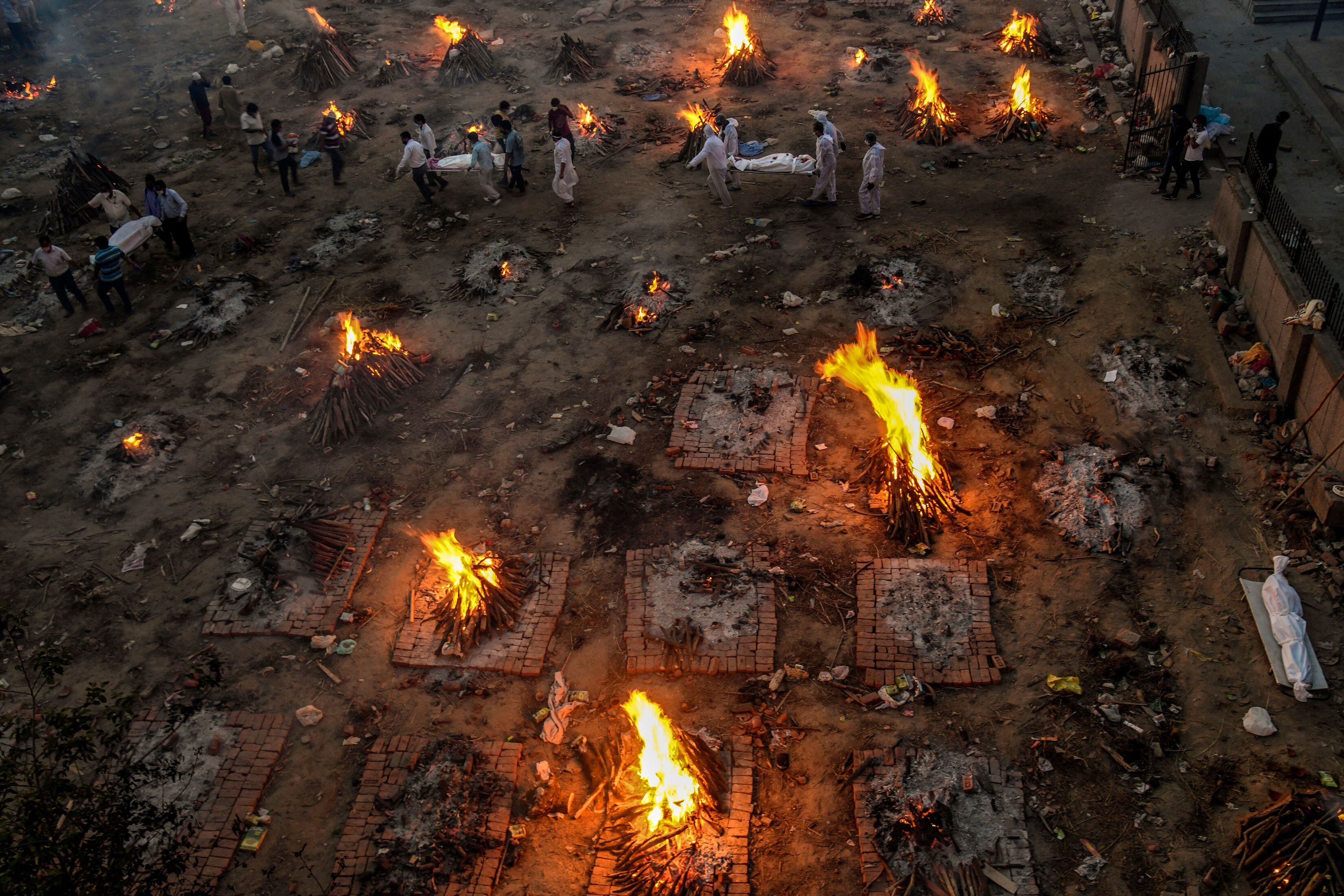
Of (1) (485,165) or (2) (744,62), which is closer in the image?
(1) (485,165)

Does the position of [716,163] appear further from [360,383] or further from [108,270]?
[108,270]

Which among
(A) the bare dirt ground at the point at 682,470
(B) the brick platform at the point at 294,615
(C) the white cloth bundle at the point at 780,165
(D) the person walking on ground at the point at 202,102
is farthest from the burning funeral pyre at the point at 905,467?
(D) the person walking on ground at the point at 202,102

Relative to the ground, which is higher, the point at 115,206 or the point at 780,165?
the point at 115,206

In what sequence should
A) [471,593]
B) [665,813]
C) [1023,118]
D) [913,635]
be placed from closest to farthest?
1. [665,813]
2. [913,635]
3. [471,593]
4. [1023,118]

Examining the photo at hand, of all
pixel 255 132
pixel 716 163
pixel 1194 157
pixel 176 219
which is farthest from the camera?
pixel 255 132

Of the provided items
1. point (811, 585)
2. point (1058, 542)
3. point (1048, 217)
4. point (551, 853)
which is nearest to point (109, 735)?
point (551, 853)

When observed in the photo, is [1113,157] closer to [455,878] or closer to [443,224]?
[443,224]

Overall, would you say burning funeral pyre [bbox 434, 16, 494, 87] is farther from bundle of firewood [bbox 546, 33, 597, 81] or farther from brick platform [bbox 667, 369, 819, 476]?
brick platform [bbox 667, 369, 819, 476]

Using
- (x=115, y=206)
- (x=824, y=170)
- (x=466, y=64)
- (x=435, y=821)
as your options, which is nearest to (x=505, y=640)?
(x=435, y=821)
